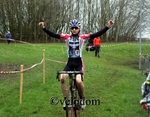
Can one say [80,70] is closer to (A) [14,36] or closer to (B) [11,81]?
(B) [11,81]

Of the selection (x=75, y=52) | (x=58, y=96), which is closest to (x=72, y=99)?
(x=75, y=52)

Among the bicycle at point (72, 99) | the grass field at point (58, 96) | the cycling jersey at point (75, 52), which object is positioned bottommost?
the grass field at point (58, 96)

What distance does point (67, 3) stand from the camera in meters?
56.7

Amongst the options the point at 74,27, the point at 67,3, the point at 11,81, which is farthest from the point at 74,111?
the point at 67,3

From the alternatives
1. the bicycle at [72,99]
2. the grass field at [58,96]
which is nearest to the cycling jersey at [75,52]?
the bicycle at [72,99]

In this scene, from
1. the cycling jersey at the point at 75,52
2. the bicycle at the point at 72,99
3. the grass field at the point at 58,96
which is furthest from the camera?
the grass field at the point at 58,96

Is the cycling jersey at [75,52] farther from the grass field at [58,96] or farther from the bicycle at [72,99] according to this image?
the grass field at [58,96]

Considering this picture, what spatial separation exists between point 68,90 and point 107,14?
5237 centimetres

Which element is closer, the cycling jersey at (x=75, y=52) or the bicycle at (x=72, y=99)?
the bicycle at (x=72, y=99)

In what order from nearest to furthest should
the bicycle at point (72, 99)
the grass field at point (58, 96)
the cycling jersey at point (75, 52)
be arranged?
the bicycle at point (72, 99)
the cycling jersey at point (75, 52)
the grass field at point (58, 96)

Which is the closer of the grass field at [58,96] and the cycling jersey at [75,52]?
the cycling jersey at [75,52]

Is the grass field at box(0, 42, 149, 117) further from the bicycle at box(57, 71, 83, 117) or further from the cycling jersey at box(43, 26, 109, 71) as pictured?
the cycling jersey at box(43, 26, 109, 71)

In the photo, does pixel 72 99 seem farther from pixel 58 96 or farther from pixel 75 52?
pixel 58 96

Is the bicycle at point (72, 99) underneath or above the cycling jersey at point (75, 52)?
underneath
